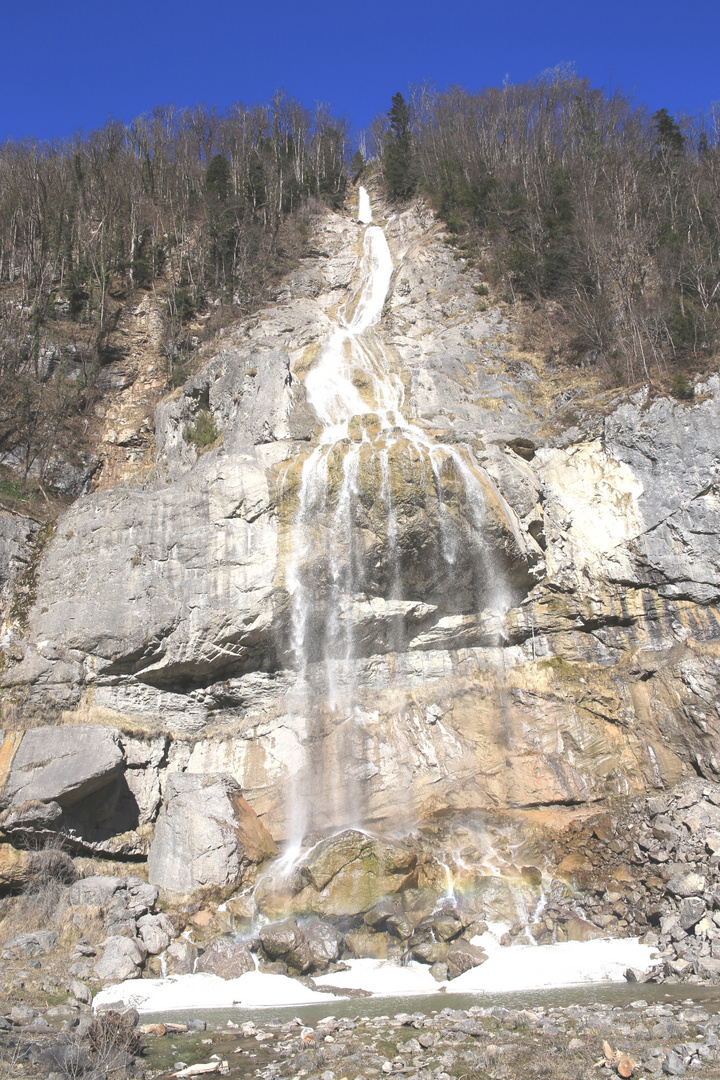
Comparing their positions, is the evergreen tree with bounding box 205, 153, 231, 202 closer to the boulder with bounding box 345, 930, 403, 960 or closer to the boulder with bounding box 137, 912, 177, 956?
the boulder with bounding box 137, 912, 177, 956

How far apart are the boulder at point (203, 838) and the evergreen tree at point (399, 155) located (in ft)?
138

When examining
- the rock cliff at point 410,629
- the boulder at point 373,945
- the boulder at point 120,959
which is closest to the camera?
the boulder at point 120,959

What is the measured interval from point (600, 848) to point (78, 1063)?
12.1 metres

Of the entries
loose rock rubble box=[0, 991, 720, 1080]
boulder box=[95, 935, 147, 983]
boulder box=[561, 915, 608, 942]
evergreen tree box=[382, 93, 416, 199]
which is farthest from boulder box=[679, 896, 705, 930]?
evergreen tree box=[382, 93, 416, 199]

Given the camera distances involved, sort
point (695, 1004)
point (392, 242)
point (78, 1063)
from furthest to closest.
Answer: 1. point (392, 242)
2. point (695, 1004)
3. point (78, 1063)

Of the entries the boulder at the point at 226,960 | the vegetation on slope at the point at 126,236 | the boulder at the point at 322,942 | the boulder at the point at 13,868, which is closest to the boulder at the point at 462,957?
the boulder at the point at 322,942

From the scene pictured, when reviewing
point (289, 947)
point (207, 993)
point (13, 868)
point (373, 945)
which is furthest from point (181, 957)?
point (13, 868)

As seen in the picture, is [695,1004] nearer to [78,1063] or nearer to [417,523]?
[78,1063]

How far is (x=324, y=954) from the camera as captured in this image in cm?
1259

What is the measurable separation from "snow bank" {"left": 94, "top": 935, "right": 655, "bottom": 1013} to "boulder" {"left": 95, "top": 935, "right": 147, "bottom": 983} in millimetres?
230

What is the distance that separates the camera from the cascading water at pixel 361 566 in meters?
18.7

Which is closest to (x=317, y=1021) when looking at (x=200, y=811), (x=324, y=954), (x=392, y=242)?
(x=324, y=954)

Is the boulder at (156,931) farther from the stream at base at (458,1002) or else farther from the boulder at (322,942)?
the boulder at (322,942)

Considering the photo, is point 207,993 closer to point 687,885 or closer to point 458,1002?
point 458,1002
